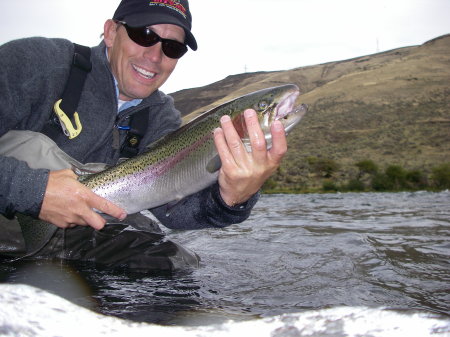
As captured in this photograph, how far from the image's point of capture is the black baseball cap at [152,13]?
338 centimetres

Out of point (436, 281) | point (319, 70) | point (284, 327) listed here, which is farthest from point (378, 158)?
point (319, 70)

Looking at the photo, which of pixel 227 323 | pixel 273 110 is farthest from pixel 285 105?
pixel 227 323

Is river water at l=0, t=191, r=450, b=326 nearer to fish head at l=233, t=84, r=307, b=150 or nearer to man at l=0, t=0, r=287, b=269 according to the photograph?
man at l=0, t=0, r=287, b=269

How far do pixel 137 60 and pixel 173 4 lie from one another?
1.77 feet

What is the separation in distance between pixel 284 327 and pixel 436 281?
8.70ft

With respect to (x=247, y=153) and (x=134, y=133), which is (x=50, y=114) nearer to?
(x=134, y=133)

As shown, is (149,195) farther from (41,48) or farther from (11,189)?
(41,48)

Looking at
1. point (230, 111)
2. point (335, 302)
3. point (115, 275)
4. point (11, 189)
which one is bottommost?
point (335, 302)

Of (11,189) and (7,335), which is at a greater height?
(11,189)

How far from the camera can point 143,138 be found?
381 centimetres

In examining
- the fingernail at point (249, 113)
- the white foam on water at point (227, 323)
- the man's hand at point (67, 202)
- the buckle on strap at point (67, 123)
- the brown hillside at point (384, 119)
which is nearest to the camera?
the white foam on water at point (227, 323)

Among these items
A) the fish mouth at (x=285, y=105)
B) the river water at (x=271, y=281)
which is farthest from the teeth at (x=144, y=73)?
the river water at (x=271, y=281)

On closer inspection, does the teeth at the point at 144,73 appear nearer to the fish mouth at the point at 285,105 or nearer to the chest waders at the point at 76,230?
the chest waders at the point at 76,230

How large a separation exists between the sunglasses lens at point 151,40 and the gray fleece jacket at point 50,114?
33 centimetres
